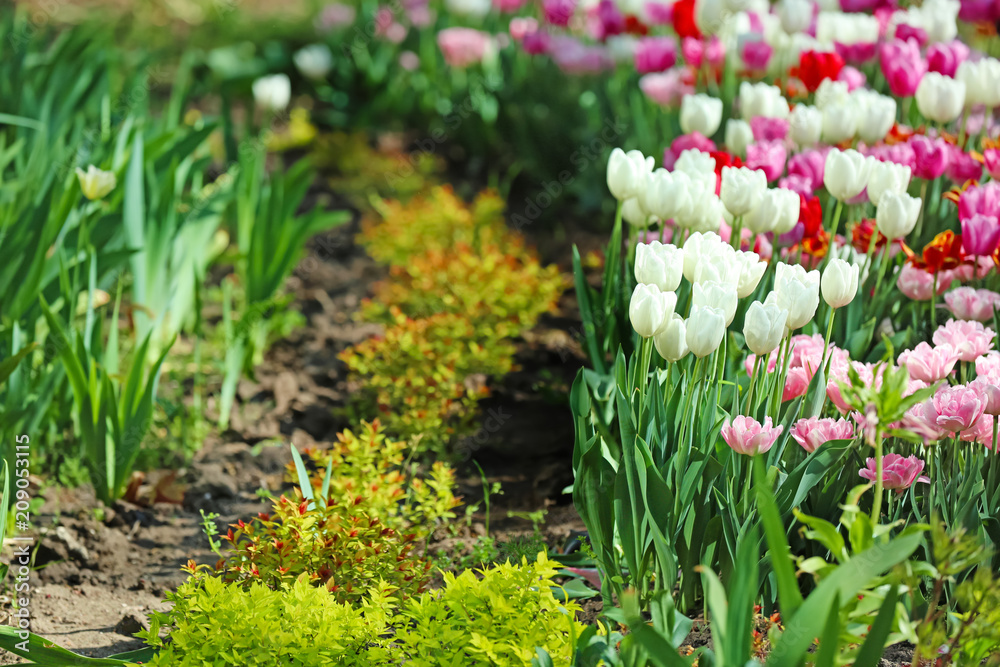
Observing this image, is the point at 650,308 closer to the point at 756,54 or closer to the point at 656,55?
the point at 756,54

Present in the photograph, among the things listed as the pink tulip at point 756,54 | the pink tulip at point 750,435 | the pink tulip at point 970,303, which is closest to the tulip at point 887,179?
the pink tulip at point 970,303

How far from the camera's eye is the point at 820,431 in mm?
1663

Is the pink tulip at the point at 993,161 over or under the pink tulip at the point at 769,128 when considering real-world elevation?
under

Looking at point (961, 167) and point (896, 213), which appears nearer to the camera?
point (896, 213)

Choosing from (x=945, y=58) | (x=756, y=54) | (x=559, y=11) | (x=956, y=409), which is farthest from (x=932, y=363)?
(x=559, y=11)

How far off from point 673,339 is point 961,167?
1373 mm

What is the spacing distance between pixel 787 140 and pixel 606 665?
6.16 feet

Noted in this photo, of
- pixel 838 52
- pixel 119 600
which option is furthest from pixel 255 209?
pixel 838 52

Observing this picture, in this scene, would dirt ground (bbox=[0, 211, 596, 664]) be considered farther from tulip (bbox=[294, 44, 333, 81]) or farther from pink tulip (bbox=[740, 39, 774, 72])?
tulip (bbox=[294, 44, 333, 81])

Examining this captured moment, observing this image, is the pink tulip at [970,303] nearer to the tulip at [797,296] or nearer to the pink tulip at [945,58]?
the tulip at [797,296]

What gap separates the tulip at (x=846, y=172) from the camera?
2.08m

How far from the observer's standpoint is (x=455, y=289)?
Answer: 10.7 feet

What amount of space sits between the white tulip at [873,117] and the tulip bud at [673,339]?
1.24 meters

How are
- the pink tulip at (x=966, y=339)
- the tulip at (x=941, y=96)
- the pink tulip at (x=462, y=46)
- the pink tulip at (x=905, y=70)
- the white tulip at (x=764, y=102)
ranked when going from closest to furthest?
the pink tulip at (x=966, y=339) → the tulip at (x=941, y=96) → the white tulip at (x=764, y=102) → the pink tulip at (x=905, y=70) → the pink tulip at (x=462, y=46)
